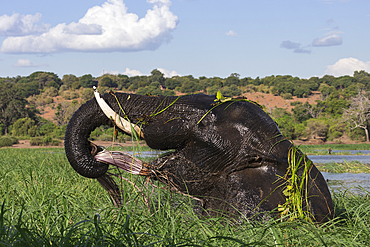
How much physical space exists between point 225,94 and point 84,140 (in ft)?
46.1

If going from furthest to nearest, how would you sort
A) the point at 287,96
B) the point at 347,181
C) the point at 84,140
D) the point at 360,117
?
the point at 287,96 → the point at 360,117 → the point at 347,181 → the point at 84,140

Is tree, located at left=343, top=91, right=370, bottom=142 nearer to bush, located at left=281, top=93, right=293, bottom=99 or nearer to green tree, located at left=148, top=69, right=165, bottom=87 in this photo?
bush, located at left=281, top=93, right=293, bottom=99

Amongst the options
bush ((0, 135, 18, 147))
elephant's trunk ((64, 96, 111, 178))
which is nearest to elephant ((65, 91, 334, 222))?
elephant's trunk ((64, 96, 111, 178))

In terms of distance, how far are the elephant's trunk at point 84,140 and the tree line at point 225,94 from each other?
325cm

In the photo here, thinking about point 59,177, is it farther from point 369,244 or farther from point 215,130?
point 369,244

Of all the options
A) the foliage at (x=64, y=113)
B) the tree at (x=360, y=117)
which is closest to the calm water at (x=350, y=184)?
the tree at (x=360, y=117)

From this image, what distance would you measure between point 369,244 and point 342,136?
1552 inches

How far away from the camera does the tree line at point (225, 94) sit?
130ft

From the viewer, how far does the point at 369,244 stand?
2.75 metres

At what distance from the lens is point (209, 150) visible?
3.41m

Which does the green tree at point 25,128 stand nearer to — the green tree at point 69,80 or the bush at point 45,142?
the bush at point 45,142

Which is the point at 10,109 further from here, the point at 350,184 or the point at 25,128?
the point at 350,184

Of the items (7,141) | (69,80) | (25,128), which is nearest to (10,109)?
(25,128)

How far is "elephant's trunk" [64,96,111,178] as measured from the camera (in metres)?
3.48
